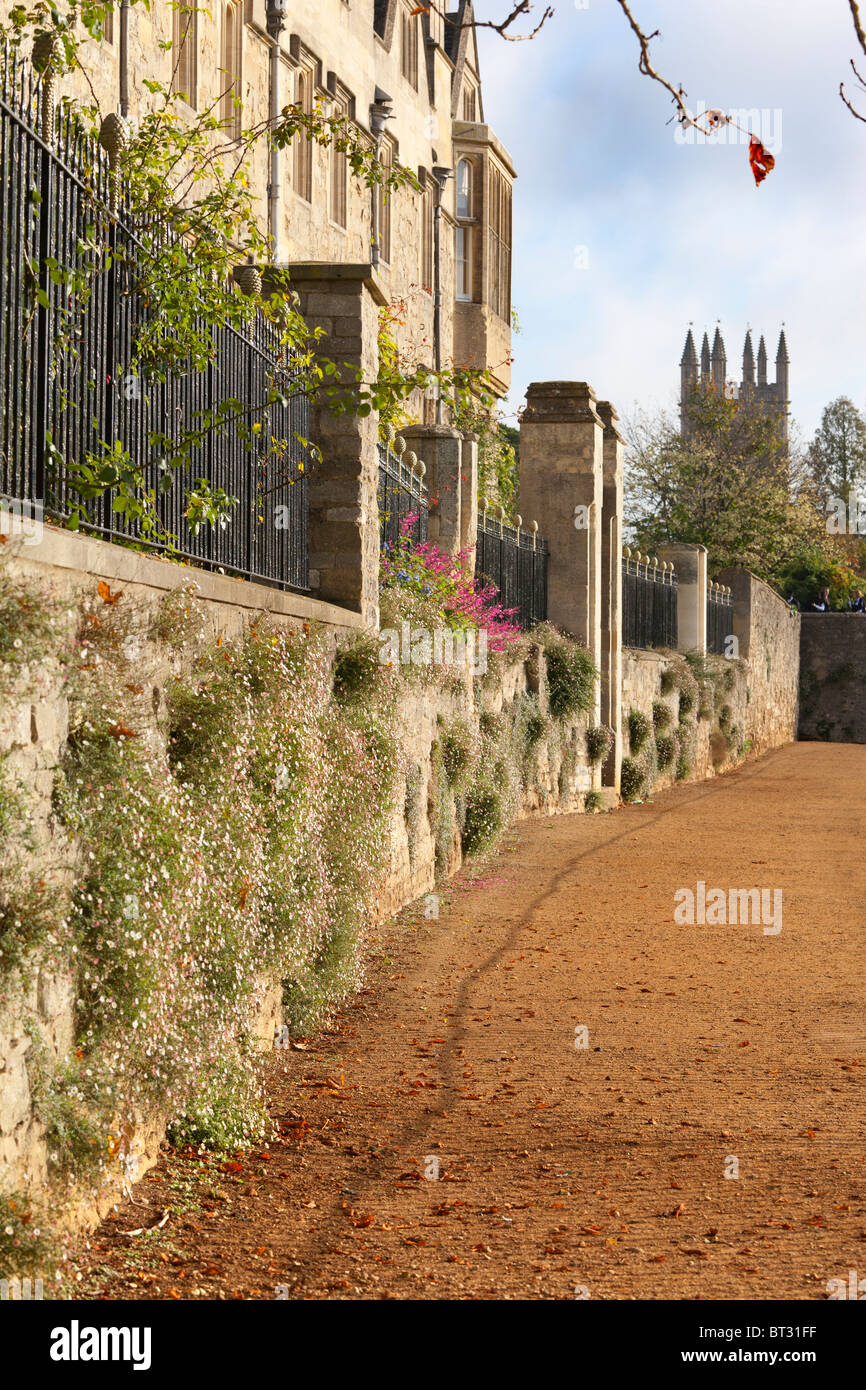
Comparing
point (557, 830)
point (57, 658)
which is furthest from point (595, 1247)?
point (557, 830)

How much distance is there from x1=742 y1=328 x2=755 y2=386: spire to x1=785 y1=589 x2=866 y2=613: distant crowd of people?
72162 millimetres

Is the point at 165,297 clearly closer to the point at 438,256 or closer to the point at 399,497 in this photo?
the point at 399,497

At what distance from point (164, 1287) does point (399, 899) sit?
17.1 feet

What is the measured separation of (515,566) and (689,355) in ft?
289

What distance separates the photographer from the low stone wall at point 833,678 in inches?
1340

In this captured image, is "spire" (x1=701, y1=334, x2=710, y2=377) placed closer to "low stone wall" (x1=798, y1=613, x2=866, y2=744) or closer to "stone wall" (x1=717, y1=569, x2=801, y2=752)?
"low stone wall" (x1=798, y1=613, x2=866, y2=744)

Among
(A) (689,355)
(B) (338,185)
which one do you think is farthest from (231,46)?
(A) (689,355)

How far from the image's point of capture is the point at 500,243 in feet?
82.6

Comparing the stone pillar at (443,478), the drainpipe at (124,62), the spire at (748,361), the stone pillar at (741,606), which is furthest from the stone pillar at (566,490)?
the spire at (748,361)

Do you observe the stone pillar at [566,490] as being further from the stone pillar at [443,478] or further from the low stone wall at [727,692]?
the stone pillar at [443,478]

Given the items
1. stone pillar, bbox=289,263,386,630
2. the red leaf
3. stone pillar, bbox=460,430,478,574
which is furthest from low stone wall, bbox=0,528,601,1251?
stone pillar, bbox=460,430,478,574

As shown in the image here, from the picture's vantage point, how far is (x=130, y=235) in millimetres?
5270

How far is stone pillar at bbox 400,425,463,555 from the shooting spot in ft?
39.4

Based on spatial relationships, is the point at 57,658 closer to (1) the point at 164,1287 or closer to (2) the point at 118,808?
(2) the point at 118,808
